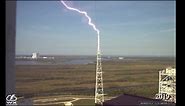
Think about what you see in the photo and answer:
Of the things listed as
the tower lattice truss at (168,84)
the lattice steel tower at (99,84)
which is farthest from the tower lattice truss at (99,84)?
the tower lattice truss at (168,84)

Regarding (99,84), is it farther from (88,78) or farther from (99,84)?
(88,78)

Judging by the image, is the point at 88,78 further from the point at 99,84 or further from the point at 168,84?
the point at 168,84

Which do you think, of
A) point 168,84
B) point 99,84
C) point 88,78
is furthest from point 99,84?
point 168,84

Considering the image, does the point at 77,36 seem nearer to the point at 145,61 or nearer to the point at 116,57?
the point at 116,57

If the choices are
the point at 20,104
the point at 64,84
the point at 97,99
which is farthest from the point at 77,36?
the point at 20,104

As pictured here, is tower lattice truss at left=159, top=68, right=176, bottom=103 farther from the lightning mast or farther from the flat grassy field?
the lightning mast
